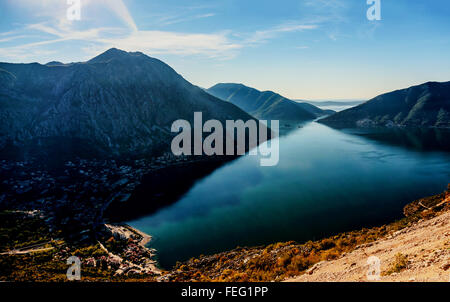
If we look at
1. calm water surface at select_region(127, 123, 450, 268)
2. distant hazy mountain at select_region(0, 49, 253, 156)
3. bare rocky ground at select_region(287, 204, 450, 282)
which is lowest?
calm water surface at select_region(127, 123, 450, 268)

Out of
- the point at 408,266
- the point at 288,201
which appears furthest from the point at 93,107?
the point at 408,266

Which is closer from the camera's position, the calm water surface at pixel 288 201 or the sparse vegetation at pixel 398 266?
the sparse vegetation at pixel 398 266

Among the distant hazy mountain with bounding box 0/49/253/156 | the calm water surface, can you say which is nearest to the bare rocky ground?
the calm water surface

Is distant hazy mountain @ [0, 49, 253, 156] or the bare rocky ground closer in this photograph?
the bare rocky ground

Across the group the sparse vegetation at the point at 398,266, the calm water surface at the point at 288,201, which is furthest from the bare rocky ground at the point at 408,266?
the calm water surface at the point at 288,201

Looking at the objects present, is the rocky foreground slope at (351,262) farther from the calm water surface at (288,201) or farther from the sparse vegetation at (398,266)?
the calm water surface at (288,201)

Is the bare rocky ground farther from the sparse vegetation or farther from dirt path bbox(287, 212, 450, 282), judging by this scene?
the sparse vegetation
